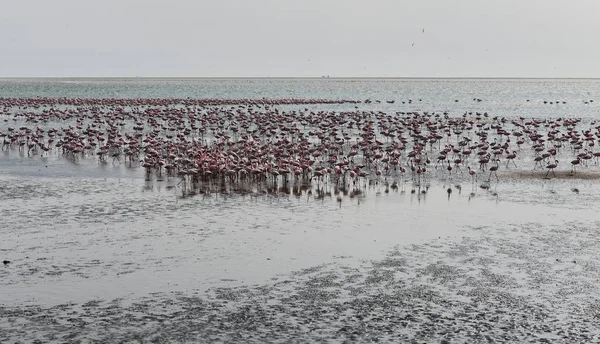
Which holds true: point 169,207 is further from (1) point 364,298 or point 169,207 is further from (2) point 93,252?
(1) point 364,298

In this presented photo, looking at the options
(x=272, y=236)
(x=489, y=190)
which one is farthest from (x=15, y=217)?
(x=489, y=190)

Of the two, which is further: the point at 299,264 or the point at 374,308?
the point at 299,264

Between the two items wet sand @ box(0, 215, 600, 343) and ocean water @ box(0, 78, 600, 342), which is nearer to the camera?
wet sand @ box(0, 215, 600, 343)

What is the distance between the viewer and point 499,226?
18.7 meters

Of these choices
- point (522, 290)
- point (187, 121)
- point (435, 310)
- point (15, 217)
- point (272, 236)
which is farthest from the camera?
point (187, 121)

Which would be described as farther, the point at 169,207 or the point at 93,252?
the point at 169,207

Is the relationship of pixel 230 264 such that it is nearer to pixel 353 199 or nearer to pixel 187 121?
pixel 353 199

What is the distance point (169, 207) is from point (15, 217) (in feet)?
13.4

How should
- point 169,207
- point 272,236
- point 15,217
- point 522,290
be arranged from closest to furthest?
point 522,290
point 272,236
point 15,217
point 169,207

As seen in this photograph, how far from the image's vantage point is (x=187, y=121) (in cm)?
5212

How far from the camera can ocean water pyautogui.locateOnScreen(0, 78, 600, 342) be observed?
1174 cm

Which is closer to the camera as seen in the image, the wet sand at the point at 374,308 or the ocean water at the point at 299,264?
the wet sand at the point at 374,308

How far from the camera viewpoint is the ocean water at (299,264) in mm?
11742

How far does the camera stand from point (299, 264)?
15.3m
